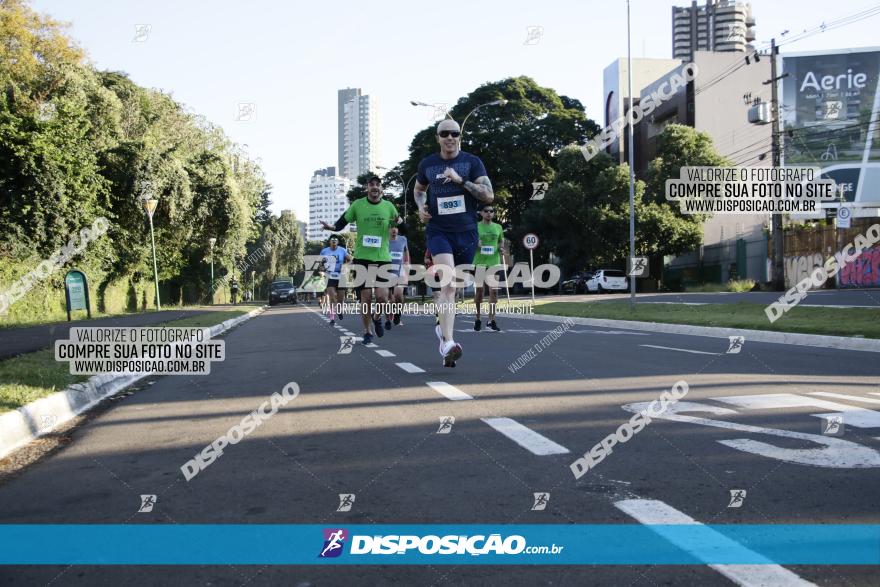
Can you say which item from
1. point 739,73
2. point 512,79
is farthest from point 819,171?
point 512,79

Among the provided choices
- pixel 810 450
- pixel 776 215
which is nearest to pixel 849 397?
pixel 810 450

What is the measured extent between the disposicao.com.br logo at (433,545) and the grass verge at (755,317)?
36.1ft

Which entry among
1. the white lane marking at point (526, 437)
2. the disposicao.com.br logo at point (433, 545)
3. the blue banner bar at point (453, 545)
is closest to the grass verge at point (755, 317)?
the white lane marking at point (526, 437)

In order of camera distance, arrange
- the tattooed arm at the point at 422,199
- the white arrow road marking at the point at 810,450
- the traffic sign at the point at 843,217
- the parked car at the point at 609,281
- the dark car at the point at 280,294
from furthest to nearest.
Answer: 1. the dark car at the point at 280,294
2. the parked car at the point at 609,281
3. the traffic sign at the point at 843,217
4. the tattooed arm at the point at 422,199
5. the white arrow road marking at the point at 810,450

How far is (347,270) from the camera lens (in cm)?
1908

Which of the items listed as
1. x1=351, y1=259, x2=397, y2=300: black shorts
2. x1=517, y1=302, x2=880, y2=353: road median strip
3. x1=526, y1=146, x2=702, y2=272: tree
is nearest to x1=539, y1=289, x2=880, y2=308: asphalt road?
x1=517, y1=302, x2=880, y2=353: road median strip

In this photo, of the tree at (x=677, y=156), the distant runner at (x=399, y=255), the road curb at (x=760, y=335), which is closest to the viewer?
the road curb at (x=760, y=335)

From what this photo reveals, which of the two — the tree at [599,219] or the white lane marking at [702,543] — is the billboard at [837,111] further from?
the white lane marking at [702,543]

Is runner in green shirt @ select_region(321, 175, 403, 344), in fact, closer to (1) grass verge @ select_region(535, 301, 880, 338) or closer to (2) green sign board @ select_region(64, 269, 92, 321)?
(1) grass verge @ select_region(535, 301, 880, 338)

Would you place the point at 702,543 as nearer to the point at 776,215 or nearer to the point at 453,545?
the point at 453,545

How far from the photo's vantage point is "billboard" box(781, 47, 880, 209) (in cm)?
5178

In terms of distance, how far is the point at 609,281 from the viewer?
46.6 meters

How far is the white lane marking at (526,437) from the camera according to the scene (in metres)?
4.43

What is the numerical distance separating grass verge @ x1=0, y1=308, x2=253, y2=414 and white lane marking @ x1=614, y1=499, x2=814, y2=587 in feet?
14.8
